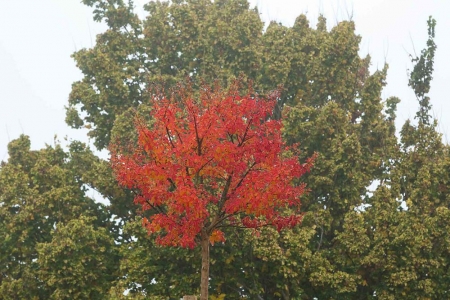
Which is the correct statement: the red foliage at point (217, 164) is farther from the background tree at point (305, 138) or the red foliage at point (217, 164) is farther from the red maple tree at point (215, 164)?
the background tree at point (305, 138)

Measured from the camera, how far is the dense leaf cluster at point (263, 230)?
20172 millimetres

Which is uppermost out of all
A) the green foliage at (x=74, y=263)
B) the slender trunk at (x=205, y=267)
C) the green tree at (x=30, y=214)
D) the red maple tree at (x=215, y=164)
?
the green tree at (x=30, y=214)

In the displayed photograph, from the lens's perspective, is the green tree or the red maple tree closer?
the red maple tree

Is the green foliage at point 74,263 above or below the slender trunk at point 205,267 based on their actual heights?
above

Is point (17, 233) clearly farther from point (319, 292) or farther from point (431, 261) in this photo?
point (431, 261)

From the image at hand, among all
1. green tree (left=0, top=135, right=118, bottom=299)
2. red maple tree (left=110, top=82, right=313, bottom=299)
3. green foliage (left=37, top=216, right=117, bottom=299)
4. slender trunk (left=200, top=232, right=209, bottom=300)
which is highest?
green tree (left=0, top=135, right=118, bottom=299)

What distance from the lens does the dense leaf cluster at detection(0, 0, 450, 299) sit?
66.2 feet

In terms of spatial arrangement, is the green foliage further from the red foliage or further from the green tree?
the red foliage

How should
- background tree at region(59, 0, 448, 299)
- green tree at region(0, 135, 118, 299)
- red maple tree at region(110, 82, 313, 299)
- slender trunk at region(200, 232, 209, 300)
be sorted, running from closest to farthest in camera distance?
red maple tree at region(110, 82, 313, 299)
slender trunk at region(200, 232, 209, 300)
background tree at region(59, 0, 448, 299)
green tree at region(0, 135, 118, 299)

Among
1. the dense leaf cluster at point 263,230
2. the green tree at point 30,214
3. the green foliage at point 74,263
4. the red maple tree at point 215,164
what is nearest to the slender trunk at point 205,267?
the red maple tree at point 215,164

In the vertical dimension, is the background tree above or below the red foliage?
above

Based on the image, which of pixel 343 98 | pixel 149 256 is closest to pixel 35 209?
pixel 149 256

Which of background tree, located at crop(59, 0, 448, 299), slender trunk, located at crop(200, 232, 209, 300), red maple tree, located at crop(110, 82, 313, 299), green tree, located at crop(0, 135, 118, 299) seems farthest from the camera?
green tree, located at crop(0, 135, 118, 299)

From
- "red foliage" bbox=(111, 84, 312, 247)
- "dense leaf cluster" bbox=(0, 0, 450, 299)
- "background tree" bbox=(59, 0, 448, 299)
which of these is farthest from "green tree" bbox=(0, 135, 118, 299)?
"red foliage" bbox=(111, 84, 312, 247)
